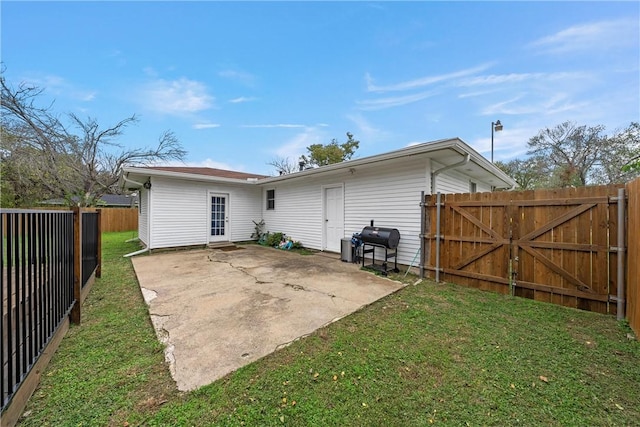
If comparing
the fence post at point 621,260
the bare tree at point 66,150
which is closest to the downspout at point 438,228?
the fence post at point 621,260

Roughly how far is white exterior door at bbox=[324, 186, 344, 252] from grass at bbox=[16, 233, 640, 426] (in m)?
4.57

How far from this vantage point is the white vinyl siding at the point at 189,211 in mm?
8273

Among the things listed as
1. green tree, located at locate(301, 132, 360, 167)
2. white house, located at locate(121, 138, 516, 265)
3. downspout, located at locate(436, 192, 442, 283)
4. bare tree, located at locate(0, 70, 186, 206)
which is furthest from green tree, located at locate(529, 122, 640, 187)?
bare tree, located at locate(0, 70, 186, 206)

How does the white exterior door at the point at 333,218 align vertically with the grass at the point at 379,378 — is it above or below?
above

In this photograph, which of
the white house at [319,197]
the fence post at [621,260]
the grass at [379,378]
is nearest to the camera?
the grass at [379,378]

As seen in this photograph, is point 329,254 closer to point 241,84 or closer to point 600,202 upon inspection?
point 600,202

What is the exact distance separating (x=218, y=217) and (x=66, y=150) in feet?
42.2

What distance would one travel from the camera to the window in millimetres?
10328

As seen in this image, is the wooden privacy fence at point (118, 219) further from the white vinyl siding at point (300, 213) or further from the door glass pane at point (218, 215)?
the white vinyl siding at point (300, 213)

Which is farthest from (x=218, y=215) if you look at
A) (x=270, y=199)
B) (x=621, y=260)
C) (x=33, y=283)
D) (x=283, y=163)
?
(x=283, y=163)

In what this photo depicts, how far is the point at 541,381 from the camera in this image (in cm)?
205

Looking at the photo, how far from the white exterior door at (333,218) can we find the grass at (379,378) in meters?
4.57

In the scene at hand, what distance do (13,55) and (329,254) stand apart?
1627cm

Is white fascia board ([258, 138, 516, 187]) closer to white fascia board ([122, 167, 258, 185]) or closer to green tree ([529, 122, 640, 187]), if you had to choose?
white fascia board ([122, 167, 258, 185])
